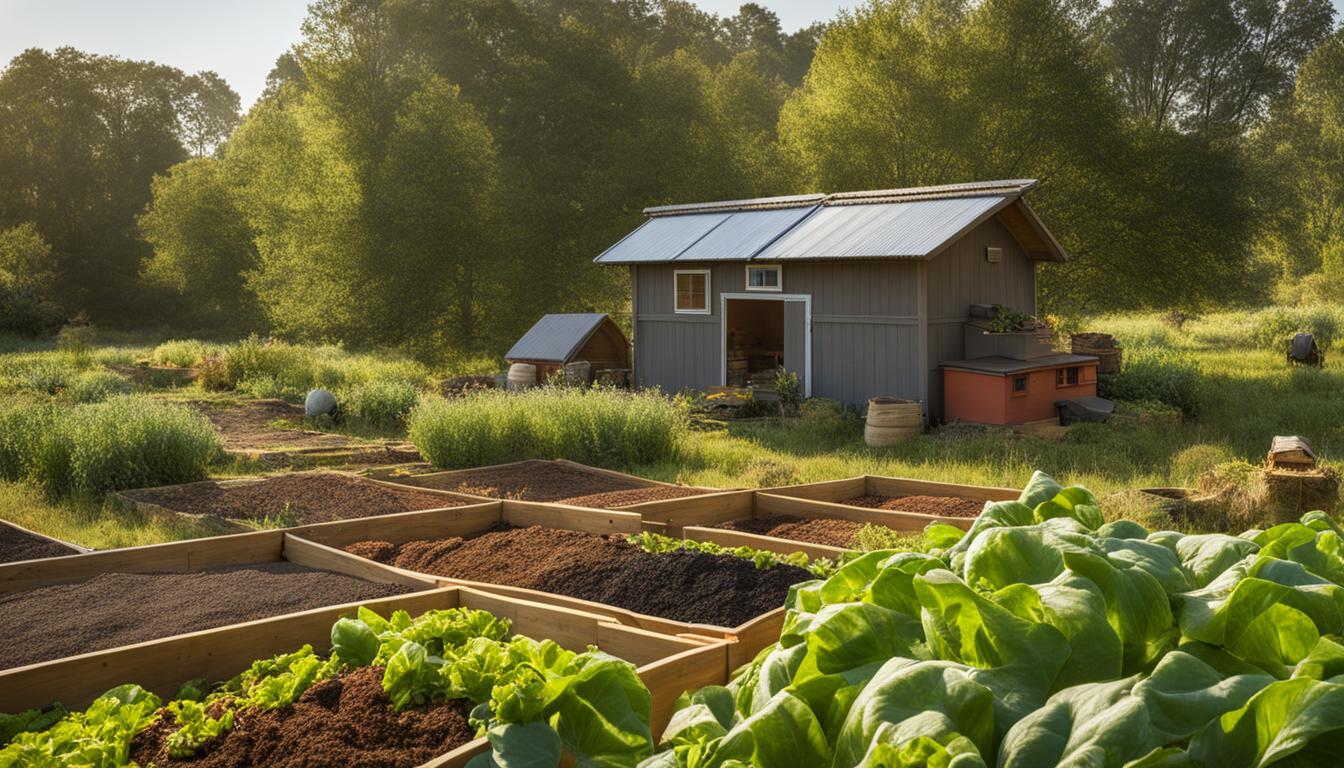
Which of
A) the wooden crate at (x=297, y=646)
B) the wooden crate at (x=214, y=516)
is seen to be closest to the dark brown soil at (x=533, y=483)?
the wooden crate at (x=214, y=516)

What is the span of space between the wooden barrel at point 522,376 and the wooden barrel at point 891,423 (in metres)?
7.34

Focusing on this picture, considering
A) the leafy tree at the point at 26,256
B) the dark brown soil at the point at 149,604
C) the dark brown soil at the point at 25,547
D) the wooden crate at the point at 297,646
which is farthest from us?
the leafy tree at the point at 26,256

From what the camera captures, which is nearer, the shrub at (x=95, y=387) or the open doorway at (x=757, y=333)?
the shrub at (x=95, y=387)

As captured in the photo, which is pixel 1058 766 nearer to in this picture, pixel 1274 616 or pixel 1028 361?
pixel 1274 616

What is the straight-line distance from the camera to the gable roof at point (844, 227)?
1653 cm

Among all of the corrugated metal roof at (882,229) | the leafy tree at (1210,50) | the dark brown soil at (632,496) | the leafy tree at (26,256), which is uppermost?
the leafy tree at (1210,50)

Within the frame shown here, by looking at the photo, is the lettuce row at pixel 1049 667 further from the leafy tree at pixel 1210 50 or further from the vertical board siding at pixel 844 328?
the leafy tree at pixel 1210 50

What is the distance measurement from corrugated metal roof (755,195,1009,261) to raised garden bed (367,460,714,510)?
638cm

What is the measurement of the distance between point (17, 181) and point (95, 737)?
2074 inches

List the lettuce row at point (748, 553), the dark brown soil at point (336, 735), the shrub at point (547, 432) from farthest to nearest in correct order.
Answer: the shrub at point (547, 432)
the lettuce row at point (748, 553)
the dark brown soil at point (336, 735)

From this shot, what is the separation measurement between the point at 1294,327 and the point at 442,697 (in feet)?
107

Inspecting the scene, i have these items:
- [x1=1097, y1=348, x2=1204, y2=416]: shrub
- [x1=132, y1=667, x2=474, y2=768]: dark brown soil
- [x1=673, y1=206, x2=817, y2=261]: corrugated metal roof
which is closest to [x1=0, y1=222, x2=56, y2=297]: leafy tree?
[x1=673, y1=206, x2=817, y2=261]: corrugated metal roof

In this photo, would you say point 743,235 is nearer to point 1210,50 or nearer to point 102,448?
point 102,448

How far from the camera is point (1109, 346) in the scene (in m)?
19.2
